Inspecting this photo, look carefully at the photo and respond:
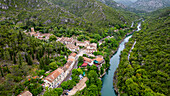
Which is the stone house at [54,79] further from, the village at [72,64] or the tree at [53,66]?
the tree at [53,66]

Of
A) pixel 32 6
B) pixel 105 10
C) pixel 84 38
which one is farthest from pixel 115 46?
pixel 32 6

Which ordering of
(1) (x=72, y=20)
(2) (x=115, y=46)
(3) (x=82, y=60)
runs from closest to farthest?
(3) (x=82, y=60)
(2) (x=115, y=46)
(1) (x=72, y=20)

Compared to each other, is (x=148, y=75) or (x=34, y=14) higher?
(x=34, y=14)

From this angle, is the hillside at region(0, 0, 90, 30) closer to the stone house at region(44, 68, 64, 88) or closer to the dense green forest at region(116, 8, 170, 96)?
the stone house at region(44, 68, 64, 88)

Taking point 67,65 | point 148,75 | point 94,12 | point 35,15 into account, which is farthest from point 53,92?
point 94,12

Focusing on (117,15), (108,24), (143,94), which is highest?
(117,15)

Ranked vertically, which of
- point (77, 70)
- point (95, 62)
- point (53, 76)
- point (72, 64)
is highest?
point (95, 62)

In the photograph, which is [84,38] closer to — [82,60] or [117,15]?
[82,60]

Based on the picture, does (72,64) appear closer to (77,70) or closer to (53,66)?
(77,70)

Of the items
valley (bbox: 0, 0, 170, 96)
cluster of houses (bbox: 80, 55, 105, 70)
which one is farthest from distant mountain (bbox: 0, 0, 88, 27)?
cluster of houses (bbox: 80, 55, 105, 70)

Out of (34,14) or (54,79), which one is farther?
(34,14)

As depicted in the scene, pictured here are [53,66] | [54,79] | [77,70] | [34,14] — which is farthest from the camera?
[34,14]
